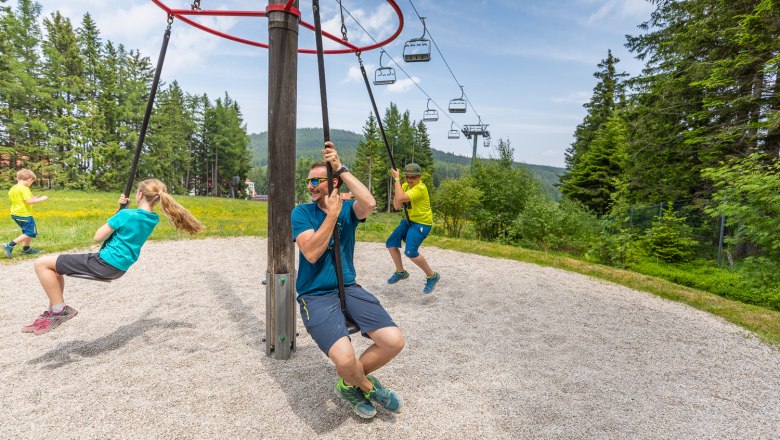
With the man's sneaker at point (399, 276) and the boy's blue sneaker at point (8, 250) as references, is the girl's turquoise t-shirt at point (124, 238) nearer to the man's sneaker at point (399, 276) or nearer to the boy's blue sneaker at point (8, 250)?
the man's sneaker at point (399, 276)

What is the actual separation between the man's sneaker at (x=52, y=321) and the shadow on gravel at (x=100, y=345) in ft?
0.72

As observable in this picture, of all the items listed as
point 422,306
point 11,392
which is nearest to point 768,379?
point 422,306

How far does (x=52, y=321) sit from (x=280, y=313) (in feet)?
8.19

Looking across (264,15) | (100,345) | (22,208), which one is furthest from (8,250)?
(264,15)

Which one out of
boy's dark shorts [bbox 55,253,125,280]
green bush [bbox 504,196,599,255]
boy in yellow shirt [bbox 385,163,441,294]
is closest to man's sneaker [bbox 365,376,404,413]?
boy's dark shorts [bbox 55,253,125,280]

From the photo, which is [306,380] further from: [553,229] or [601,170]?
[601,170]

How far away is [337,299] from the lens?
2.70 meters

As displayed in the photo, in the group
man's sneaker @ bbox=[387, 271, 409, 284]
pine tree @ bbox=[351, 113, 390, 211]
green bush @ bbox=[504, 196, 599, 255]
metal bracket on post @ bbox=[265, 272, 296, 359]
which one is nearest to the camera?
metal bracket on post @ bbox=[265, 272, 296, 359]

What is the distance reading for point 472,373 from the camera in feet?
11.4

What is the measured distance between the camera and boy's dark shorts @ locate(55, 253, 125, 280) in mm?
3527

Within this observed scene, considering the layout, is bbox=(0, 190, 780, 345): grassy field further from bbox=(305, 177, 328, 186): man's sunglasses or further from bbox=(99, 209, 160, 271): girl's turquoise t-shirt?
bbox=(99, 209, 160, 271): girl's turquoise t-shirt

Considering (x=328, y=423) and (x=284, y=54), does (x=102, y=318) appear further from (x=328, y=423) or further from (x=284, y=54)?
(x=284, y=54)

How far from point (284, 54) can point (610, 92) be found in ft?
118

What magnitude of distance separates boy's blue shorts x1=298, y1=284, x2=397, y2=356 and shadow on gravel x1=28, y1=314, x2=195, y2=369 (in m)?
2.57
